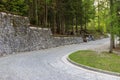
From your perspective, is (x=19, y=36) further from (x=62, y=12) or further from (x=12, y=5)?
(x=62, y=12)

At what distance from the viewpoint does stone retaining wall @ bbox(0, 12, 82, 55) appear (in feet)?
65.4

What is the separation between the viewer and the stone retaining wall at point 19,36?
19.9 metres

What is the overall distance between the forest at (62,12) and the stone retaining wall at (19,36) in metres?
0.93

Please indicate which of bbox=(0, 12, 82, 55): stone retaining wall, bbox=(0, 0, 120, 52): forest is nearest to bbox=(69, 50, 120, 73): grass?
bbox=(0, 12, 82, 55): stone retaining wall

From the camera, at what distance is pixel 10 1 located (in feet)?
86.6

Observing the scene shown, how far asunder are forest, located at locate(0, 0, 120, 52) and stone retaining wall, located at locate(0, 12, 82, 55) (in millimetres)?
929

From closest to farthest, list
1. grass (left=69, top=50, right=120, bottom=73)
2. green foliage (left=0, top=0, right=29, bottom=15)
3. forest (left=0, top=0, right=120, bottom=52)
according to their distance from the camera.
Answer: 1. grass (left=69, top=50, right=120, bottom=73)
2. forest (left=0, top=0, right=120, bottom=52)
3. green foliage (left=0, top=0, right=29, bottom=15)

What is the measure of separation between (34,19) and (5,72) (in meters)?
20.6

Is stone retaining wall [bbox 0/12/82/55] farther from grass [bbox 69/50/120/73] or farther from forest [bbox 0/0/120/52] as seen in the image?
grass [bbox 69/50/120/73]

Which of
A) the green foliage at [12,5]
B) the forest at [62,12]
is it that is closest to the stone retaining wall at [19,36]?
the forest at [62,12]

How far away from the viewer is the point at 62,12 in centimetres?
3978

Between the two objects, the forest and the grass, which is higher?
the forest

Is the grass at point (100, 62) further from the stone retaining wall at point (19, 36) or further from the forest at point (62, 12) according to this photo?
the forest at point (62, 12)

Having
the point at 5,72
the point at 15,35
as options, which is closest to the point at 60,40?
the point at 15,35
